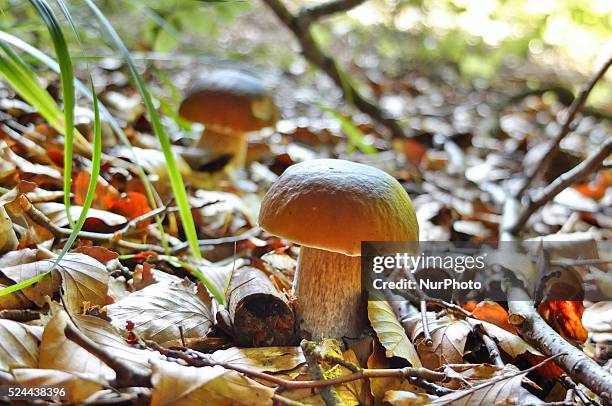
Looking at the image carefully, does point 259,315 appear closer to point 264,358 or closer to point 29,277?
point 264,358

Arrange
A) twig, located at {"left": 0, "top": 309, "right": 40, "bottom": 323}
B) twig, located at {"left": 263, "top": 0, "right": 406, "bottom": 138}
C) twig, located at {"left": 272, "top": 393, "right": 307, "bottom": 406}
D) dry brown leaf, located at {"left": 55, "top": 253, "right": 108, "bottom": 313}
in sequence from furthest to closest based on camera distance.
A: 1. twig, located at {"left": 263, "top": 0, "right": 406, "bottom": 138}
2. dry brown leaf, located at {"left": 55, "top": 253, "right": 108, "bottom": 313}
3. twig, located at {"left": 0, "top": 309, "right": 40, "bottom": 323}
4. twig, located at {"left": 272, "top": 393, "right": 307, "bottom": 406}

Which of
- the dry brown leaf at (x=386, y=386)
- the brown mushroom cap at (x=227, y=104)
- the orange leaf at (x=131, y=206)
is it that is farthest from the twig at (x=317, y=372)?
the brown mushroom cap at (x=227, y=104)

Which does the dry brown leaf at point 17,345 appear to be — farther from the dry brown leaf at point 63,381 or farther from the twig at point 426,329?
the twig at point 426,329

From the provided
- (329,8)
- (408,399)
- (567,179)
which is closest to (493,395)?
(408,399)

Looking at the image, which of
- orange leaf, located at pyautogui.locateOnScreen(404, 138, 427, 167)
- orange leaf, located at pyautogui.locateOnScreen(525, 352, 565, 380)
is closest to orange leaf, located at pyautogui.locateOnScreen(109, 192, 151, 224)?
orange leaf, located at pyautogui.locateOnScreen(525, 352, 565, 380)

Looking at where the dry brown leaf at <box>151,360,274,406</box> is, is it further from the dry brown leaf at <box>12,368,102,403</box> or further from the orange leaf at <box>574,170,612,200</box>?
the orange leaf at <box>574,170,612,200</box>

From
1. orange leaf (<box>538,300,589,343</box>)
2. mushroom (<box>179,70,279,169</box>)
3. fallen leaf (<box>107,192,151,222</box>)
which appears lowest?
orange leaf (<box>538,300,589,343</box>)

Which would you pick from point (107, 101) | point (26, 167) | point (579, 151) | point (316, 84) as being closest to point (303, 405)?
point (26, 167)
